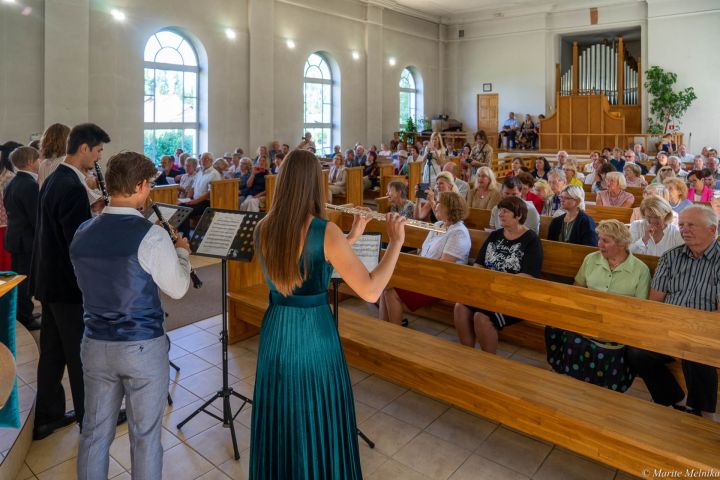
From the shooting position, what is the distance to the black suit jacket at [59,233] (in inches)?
104

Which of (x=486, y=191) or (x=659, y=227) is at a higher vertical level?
(x=486, y=191)

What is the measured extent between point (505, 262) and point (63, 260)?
109 inches

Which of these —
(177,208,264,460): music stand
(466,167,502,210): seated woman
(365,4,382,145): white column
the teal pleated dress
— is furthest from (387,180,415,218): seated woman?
A: (365,4,382,145): white column

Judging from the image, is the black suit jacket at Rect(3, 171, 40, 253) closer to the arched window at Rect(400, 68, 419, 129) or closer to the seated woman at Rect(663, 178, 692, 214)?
the seated woman at Rect(663, 178, 692, 214)

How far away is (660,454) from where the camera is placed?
7.27 ft

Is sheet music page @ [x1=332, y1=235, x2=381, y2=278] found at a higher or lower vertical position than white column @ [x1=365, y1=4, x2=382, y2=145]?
lower

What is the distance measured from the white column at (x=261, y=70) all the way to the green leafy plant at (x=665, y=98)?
9.70 meters

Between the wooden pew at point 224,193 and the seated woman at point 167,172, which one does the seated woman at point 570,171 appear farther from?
the seated woman at point 167,172

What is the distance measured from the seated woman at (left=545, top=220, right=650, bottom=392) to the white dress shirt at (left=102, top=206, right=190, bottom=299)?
2255mm

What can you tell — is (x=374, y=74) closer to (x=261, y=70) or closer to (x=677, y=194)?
(x=261, y=70)

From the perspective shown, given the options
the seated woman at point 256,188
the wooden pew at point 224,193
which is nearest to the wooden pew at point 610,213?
the wooden pew at point 224,193

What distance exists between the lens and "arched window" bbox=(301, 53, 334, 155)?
13.5m

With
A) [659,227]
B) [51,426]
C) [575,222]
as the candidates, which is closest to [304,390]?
[51,426]

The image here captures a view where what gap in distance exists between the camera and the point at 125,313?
2.01 metres
